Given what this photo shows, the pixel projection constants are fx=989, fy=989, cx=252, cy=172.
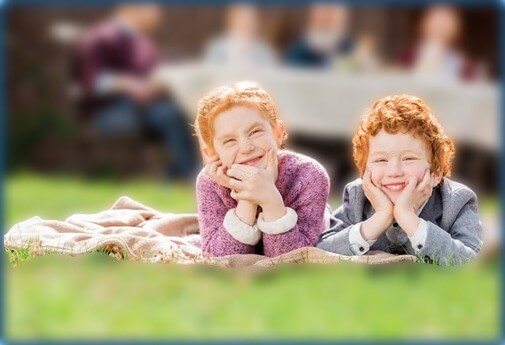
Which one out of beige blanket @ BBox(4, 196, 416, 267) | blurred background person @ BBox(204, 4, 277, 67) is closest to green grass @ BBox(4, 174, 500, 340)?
beige blanket @ BBox(4, 196, 416, 267)

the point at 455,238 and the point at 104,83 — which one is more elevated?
the point at 104,83

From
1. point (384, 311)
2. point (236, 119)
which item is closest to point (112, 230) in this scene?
point (236, 119)

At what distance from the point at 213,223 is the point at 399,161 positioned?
450 mm

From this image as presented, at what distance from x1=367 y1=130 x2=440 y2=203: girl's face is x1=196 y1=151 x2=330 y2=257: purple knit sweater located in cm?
15

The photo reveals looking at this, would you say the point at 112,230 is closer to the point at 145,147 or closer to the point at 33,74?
the point at 145,147

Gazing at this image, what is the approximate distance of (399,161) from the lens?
7.35 ft

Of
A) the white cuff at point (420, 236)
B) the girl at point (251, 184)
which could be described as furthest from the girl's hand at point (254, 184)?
the white cuff at point (420, 236)

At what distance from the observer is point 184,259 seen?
7.57ft

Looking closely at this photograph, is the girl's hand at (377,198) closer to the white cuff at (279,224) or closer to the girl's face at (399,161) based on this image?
the girl's face at (399,161)

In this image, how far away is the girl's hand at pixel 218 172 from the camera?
222cm

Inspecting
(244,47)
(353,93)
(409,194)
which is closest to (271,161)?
(409,194)

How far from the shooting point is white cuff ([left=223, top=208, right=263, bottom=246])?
223cm

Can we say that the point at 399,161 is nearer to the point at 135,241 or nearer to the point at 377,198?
the point at 377,198

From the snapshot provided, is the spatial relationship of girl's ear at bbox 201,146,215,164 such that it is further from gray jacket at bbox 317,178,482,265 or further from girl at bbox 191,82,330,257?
gray jacket at bbox 317,178,482,265
